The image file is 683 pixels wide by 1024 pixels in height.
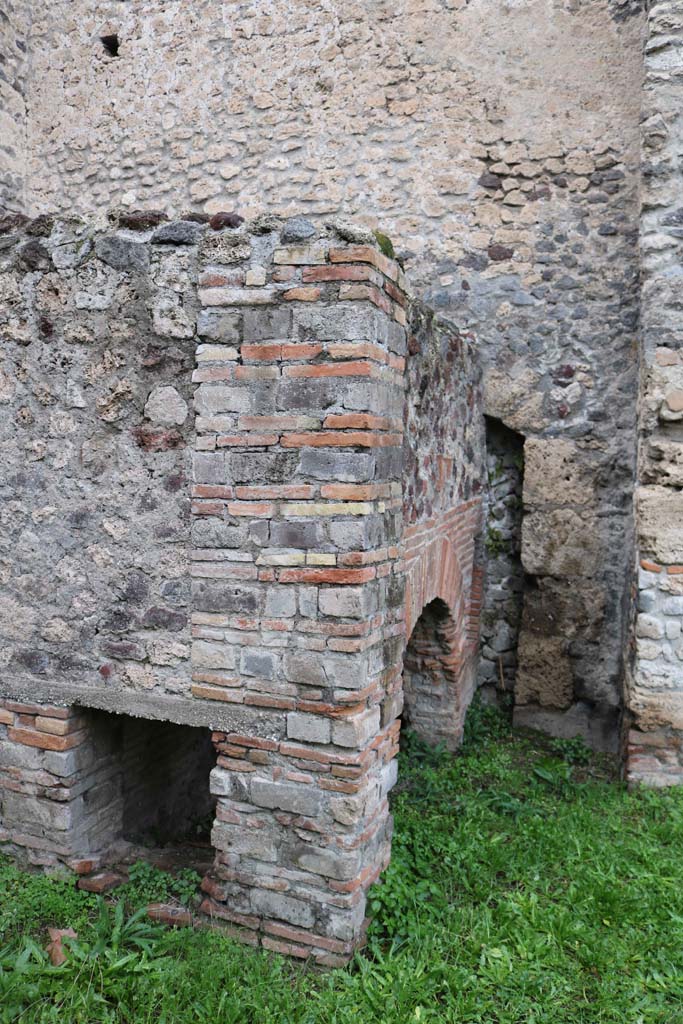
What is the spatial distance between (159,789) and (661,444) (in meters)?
3.44

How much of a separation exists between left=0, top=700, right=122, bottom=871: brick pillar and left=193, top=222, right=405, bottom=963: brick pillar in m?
0.70

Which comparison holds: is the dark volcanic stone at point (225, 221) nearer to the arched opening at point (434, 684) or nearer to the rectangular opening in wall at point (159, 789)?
the rectangular opening in wall at point (159, 789)

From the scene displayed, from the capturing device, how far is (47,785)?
3186mm

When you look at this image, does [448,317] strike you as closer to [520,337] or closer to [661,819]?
[520,337]

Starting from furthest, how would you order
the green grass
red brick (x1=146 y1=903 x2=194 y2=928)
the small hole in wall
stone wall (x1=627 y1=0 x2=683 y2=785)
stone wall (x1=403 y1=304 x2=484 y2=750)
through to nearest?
1. the small hole in wall
2. stone wall (x1=627 y1=0 x2=683 y2=785)
3. stone wall (x1=403 y1=304 x2=484 y2=750)
4. red brick (x1=146 y1=903 x2=194 y2=928)
5. the green grass

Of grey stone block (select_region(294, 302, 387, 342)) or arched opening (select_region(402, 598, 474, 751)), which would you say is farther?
arched opening (select_region(402, 598, 474, 751))

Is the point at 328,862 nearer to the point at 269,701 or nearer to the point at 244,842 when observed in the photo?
the point at 244,842

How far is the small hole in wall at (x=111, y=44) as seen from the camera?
→ 21.0 ft

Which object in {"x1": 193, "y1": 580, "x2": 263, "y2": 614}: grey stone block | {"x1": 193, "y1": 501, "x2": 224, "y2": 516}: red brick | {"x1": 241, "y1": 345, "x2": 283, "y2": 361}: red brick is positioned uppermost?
{"x1": 241, "y1": 345, "x2": 283, "y2": 361}: red brick

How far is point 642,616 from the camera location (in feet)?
14.0

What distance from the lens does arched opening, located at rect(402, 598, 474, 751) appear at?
190 inches

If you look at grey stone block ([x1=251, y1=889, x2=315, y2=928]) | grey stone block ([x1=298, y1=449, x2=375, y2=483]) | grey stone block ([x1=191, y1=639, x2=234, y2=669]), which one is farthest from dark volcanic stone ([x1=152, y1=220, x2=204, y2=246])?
grey stone block ([x1=251, y1=889, x2=315, y2=928])

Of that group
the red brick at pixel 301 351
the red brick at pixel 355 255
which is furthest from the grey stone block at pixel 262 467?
the red brick at pixel 355 255

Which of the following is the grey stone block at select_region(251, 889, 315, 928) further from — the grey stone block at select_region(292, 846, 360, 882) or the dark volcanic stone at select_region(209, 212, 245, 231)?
the dark volcanic stone at select_region(209, 212, 245, 231)
